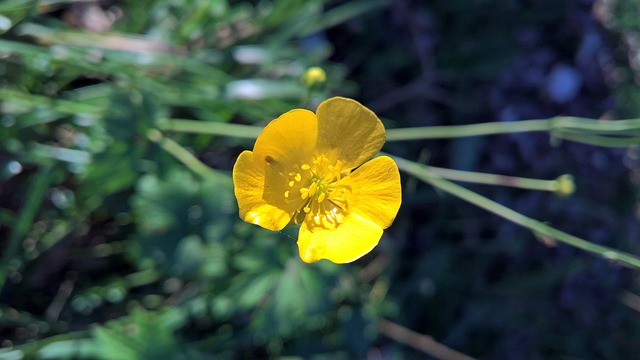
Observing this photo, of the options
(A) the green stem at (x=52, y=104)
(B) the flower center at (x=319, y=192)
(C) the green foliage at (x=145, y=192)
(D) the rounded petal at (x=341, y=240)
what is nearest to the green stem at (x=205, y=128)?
(C) the green foliage at (x=145, y=192)

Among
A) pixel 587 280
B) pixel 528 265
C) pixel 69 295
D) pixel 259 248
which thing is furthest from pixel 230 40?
pixel 587 280

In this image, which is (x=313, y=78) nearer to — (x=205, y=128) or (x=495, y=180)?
(x=205, y=128)

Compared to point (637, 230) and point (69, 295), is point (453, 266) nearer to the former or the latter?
point (637, 230)

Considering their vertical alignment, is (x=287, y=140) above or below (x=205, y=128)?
above

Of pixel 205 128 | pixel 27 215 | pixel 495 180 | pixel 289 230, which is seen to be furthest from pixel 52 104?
pixel 495 180

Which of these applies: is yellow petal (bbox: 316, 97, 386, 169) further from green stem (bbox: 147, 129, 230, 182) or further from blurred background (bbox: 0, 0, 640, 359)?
green stem (bbox: 147, 129, 230, 182)
